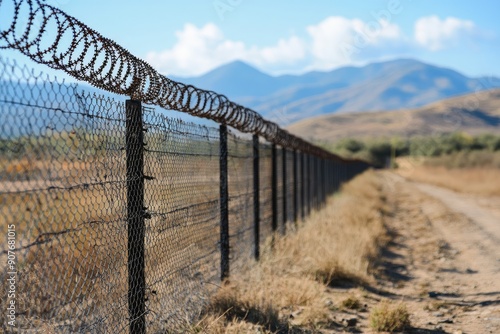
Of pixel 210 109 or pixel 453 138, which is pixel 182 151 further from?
pixel 453 138

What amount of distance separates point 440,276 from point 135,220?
22.7 feet

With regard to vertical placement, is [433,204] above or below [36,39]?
below

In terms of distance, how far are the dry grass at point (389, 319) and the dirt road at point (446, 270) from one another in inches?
6.9

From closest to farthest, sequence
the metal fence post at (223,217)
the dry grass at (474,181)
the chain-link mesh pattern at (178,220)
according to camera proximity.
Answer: the chain-link mesh pattern at (178,220) < the metal fence post at (223,217) < the dry grass at (474,181)

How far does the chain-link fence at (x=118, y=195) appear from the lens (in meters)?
3.21

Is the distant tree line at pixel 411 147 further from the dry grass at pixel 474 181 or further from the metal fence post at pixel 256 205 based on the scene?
the metal fence post at pixel 256 205

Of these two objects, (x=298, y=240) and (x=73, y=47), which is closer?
(x=73, y=47)

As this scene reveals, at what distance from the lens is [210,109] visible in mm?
6406

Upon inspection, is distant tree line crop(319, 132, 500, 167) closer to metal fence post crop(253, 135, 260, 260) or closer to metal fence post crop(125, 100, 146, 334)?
metal fence post crop(253, 135, 260, 260)

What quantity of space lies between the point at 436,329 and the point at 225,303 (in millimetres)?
2082

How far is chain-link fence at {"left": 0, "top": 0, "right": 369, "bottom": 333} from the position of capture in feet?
10.5

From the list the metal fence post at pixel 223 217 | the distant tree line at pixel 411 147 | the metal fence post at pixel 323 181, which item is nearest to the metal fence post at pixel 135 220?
the metal fence post at pixel 223 217

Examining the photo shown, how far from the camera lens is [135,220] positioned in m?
4.53

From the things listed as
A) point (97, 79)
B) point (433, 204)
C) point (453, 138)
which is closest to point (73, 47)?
point (97, 79)
